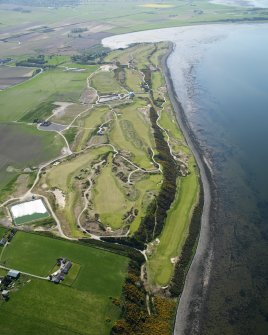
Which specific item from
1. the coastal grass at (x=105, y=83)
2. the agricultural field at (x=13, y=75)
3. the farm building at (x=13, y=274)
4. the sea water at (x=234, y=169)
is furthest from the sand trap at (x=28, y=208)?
the agricultural field at (x=13, y=75)

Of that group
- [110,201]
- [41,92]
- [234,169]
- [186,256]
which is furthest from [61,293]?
[41,92]

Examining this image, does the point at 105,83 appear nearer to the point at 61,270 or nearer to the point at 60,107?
the point at 60,107

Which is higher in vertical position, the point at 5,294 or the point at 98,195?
the point at 5,294

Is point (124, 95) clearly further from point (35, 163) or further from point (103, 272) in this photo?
point (103, 272)

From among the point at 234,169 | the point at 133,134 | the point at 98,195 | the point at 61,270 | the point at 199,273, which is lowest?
the point at 234,169

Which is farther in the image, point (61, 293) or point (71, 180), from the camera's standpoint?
point (71, 180)

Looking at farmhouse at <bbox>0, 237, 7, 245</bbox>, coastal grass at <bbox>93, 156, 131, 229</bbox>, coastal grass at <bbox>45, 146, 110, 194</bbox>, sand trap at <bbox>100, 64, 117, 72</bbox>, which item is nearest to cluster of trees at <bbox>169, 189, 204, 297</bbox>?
coastal grass at <bbox>93, 156, 131, 229</bbox>

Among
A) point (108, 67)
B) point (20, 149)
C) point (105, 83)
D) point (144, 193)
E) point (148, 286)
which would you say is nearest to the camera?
point (148, 286)
